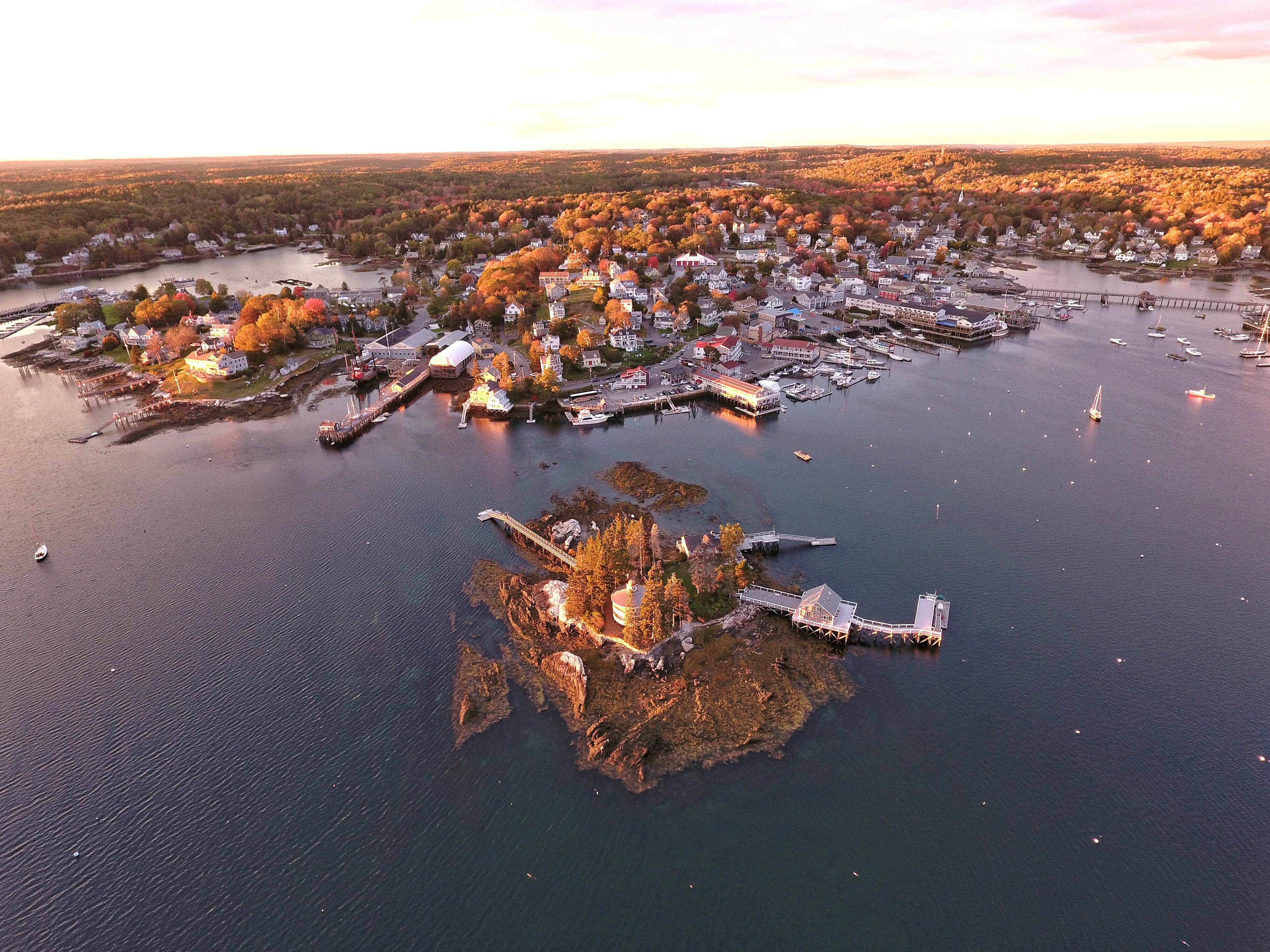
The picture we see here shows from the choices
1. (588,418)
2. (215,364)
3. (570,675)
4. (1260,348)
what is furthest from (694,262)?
(570,675)

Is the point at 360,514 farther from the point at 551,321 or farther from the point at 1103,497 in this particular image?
the point at 1103,497

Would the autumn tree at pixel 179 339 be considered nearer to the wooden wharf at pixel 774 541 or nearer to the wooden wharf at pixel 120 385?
the wooden wharf at pixel 120 385

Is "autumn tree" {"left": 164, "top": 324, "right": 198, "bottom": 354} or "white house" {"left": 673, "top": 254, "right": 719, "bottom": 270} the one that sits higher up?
"white house" {"left": 673, "top": 254, "right": 719, "bottom": 270}

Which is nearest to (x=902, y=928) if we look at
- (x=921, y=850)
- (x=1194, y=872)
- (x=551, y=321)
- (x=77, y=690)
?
(x=921, y=850)

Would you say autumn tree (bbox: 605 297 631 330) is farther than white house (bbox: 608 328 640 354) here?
Yes

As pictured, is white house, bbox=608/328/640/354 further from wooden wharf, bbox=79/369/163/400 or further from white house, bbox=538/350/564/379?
wooden wharf, bbox=79/369/163/400

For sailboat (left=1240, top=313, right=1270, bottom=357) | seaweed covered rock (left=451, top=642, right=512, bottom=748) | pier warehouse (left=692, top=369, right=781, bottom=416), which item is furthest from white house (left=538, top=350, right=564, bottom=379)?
sailboat (left=1240, top=313, right=1270, bottom=357)

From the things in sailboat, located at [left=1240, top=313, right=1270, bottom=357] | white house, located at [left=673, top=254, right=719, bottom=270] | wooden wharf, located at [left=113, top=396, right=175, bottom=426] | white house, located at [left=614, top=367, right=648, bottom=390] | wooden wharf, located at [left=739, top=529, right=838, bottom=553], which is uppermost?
white house, located at [left=673, top=254, right=719, bottom=270]

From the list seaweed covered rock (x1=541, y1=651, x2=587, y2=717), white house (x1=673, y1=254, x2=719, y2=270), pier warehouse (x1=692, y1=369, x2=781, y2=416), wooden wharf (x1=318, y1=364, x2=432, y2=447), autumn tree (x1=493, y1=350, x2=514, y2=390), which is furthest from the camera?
white house (x1=673, y1=254, x2=719, y2=270)

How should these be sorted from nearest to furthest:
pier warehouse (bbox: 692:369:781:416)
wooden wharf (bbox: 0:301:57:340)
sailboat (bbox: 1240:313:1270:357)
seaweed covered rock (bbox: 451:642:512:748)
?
seaweed covered rock (bbox: 451:642:512:748)
pier warehouse (bbox: 692:369:781:416)
sailboat (bbox: 1240:313:1270:357)
wooden wharf (bbox: 0:301:57:340)
